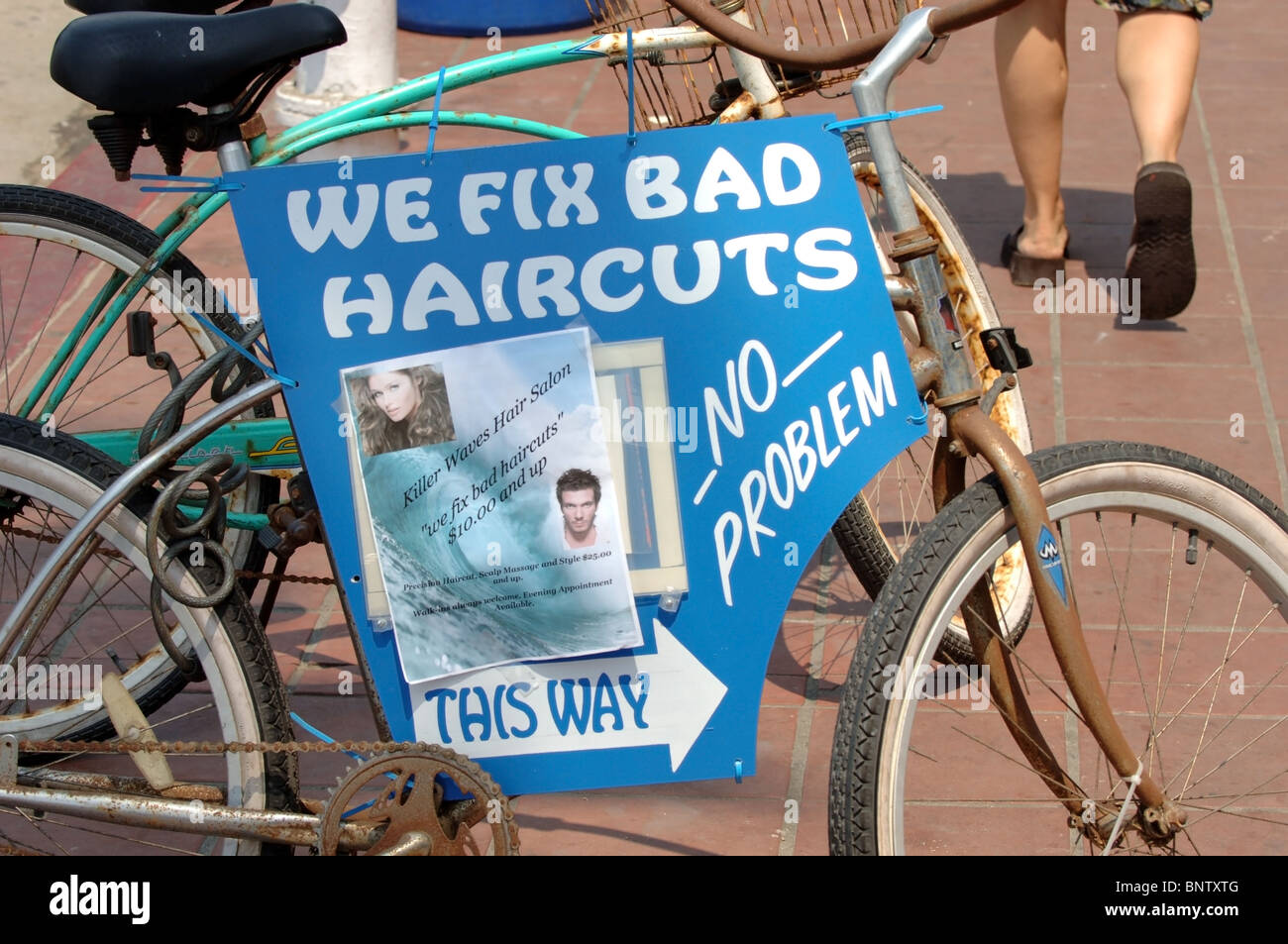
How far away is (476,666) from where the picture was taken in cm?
Result: 218

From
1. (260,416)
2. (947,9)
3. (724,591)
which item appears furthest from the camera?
(260,416)

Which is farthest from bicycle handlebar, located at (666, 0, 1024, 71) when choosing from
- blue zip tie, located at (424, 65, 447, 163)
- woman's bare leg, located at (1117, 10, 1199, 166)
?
woman's bare leg, located at (1117, 10, 1199, 166)

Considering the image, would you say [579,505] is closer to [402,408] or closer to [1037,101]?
[402,408]

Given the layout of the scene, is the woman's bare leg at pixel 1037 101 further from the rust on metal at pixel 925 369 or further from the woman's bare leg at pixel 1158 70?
the rust on metal at pixel 925 369

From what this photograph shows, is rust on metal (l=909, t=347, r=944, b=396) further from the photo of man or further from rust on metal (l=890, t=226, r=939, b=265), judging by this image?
the photo of man

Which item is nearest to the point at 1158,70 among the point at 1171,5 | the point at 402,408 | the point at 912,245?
the point at 1171,5

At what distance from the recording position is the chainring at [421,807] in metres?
2.17

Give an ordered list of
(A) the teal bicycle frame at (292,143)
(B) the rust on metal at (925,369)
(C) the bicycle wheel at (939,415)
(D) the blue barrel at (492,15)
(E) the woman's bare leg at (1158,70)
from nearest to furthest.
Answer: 1. (B) the rust on metal at (925,369)
2. (A) the teal bicycle frame at (292,143)
3. (C) the bicycle wheel at (939,415)
4. (E) the woman's bare leg at (1158,70)
5. (D) the blue barrel at (492,15)

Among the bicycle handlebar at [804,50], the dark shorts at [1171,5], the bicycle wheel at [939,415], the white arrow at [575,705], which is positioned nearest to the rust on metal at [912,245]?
the bicycle handlebar at [804,50]

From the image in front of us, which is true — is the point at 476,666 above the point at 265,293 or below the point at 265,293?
below

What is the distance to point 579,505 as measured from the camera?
2143 mm

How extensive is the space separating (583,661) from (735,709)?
0.23m
